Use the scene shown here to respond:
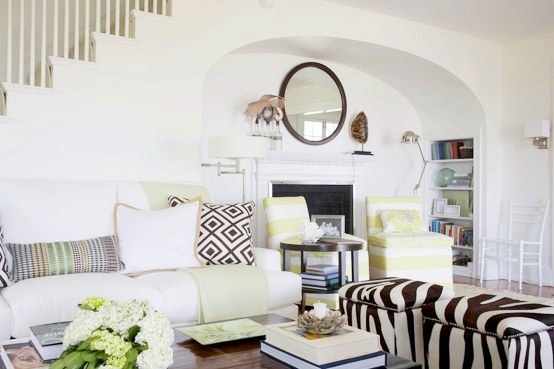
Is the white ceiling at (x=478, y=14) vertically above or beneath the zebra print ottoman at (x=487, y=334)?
above

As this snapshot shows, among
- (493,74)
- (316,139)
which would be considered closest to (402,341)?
(316,139)

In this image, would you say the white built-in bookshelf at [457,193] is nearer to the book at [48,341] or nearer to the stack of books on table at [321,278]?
the stack of books on table at [321,278]

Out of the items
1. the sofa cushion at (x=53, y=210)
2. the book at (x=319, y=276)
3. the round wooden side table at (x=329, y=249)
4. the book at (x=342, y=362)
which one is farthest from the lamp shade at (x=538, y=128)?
the book at (x=342, y=362)

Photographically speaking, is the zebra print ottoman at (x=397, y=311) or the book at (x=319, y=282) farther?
the book at (x=319, y=282)

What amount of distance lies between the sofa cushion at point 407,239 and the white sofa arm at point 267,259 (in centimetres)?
165

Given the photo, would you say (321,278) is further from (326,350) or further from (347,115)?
(347,115)

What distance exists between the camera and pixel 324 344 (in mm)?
1570

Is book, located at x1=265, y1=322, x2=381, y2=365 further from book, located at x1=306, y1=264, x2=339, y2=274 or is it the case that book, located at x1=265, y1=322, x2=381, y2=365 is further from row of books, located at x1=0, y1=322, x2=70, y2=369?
book, located at x1=306, y1=264, x2=339, y2=274

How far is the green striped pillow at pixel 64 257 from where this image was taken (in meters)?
2.65

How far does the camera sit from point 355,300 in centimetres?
263

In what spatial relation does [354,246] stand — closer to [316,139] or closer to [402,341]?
[402,341]

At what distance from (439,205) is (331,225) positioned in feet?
8.34

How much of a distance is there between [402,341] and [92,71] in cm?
261

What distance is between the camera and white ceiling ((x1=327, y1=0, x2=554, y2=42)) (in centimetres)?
456
